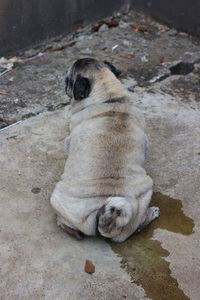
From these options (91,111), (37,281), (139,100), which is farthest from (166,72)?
(37,281)

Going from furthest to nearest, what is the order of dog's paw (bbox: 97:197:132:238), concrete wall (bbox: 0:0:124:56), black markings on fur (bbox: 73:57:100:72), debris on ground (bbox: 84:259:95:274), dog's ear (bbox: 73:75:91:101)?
concrete wall (bbox: 0:0:124:56) < black markings on fur (bbox: 73:57:100:72) < dog's ear (bbox: 73:75:91:101) < debris on ground (bbox: 84:259:95:274) < dog's paw (bbox: 97:197:132:238)

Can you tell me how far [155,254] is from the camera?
492 cm

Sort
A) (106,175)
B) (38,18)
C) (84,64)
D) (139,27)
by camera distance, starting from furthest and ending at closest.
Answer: (139,27) < (38,18) < (84,64) < (106,175)

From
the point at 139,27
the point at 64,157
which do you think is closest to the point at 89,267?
the point at 64,157

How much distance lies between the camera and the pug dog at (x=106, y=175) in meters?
4.70

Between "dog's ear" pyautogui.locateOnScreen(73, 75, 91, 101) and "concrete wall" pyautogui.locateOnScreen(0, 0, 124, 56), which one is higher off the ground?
"dog's ear" pyautogui.locateOnScreen(73, 75, 91, 101)

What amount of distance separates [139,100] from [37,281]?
10.5 ft

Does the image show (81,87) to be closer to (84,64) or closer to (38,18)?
(84,64)

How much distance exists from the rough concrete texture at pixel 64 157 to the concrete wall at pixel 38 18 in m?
0.24

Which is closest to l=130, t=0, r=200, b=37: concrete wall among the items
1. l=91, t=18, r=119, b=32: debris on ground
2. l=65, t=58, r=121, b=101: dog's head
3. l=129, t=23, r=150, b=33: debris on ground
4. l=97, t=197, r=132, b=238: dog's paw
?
l=129, t=23, r=150, b=33: debris on ground

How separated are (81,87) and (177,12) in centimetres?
366

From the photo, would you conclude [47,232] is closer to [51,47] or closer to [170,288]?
[170,288]

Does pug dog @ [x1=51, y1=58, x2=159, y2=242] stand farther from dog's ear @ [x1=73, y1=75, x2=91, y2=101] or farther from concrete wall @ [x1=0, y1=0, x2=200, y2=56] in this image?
concrete wall @ [x1=0, y1=0, x2=200, y2=56]

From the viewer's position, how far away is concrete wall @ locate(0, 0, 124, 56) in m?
7.97
